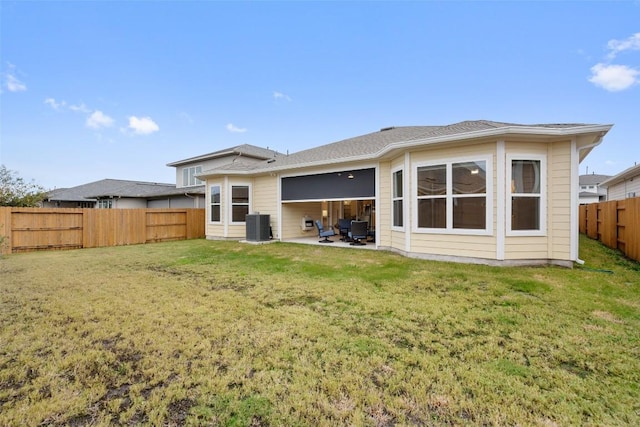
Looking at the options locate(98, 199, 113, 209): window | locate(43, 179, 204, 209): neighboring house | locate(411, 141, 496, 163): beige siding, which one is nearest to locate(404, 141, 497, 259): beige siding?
locate(411, 141, 496, 163): beige siding

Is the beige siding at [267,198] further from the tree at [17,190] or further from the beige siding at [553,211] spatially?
the tree at [17,190]

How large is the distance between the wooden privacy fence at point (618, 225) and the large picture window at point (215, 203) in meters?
13.7

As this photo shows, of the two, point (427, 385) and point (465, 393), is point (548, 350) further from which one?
point (427, 385)

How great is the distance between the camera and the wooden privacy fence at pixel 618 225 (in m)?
6.73

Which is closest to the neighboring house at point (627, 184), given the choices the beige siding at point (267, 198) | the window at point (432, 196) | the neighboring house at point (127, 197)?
the window at point (432, 196)

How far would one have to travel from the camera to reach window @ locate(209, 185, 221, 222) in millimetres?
12406

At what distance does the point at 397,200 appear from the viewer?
26.5 ft

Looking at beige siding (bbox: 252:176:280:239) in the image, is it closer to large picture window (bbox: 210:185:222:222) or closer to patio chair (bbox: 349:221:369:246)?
large picture window (bbox: 210:185:222:222)

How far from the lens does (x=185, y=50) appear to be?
12.9 meters

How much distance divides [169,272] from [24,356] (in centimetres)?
365

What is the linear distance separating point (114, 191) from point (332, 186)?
21.1 metres

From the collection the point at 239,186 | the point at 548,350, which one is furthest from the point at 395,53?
the point at 548,350

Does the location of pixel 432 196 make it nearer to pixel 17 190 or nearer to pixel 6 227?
pixel 6 227

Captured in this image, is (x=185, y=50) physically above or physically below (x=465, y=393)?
above
